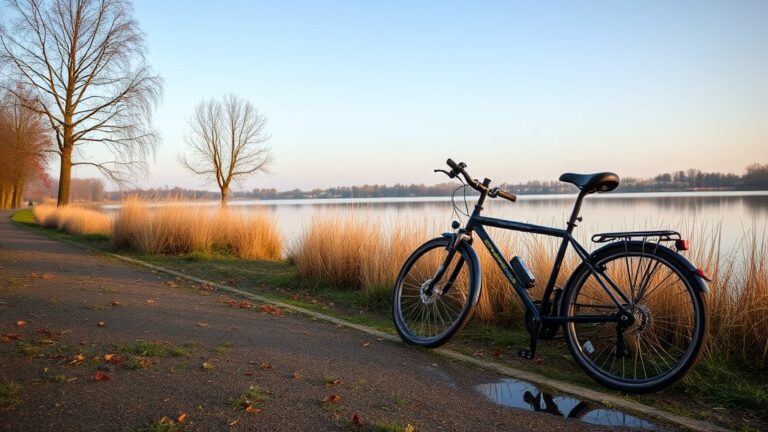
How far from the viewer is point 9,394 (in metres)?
2.79

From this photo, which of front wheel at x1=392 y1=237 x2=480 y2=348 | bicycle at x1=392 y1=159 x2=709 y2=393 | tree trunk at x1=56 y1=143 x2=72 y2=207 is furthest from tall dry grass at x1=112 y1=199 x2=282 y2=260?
tree trunk at x1=56 y1=143 x2=72 y2=207

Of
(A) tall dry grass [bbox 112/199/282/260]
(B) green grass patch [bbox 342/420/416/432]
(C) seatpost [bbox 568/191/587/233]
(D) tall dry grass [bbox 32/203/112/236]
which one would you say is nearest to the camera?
(B) green grass patch [bbox 342/420/416/432]

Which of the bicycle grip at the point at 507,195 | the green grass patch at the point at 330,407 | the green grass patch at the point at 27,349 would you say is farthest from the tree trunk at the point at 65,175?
the green grass patch at the point at 330,407

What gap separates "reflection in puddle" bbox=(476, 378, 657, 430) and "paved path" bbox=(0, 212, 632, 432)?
4.0 inches

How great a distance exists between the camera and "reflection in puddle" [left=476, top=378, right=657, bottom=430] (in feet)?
9.30

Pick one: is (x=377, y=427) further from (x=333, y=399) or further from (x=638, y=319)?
(x=638, y=319)

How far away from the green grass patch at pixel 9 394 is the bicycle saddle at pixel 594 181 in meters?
3.68

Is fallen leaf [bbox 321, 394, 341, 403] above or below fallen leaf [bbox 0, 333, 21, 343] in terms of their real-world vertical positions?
below

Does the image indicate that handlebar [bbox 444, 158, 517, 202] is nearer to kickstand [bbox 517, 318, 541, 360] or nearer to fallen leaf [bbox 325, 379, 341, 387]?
kickstand [bbox 517, 318, 541, 360]

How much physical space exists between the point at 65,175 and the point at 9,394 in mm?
23830

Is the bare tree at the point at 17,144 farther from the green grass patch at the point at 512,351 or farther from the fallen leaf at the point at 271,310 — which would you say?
the fallen leaf at the point at 271,310

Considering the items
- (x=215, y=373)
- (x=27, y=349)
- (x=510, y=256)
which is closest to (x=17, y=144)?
(x=27, y=349)

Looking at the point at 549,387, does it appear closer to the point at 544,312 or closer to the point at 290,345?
the point at 544,312

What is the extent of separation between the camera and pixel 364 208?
29.8 ft
